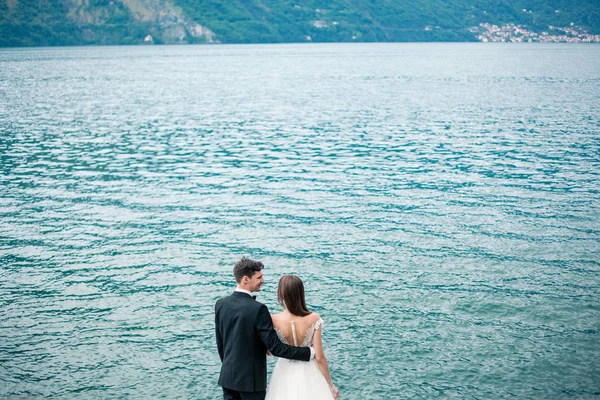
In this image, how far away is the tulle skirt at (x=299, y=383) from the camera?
9.05m

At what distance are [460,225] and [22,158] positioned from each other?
103 ft

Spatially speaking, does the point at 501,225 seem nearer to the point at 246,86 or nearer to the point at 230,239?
the point at 230,239

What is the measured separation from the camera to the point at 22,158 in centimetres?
4462

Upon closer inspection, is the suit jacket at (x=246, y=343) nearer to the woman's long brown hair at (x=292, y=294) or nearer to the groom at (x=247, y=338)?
the groom at (x=247, y=338)

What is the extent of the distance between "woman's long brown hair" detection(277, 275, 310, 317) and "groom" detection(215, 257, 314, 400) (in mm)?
298

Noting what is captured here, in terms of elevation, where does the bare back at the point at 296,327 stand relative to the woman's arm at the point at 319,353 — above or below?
above

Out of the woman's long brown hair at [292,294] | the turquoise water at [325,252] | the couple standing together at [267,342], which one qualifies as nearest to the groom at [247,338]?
the couple standing together at [267,342]

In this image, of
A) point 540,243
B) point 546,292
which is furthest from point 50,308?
point 540,243

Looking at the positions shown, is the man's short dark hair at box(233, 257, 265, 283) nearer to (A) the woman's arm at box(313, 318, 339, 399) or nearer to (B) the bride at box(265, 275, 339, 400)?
(B) the bride at box(265, 275, 339, 400)

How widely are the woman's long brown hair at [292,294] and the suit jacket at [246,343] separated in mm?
298

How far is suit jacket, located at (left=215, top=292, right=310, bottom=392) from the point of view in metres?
8.73

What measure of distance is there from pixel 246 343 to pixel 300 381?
0.95 metres

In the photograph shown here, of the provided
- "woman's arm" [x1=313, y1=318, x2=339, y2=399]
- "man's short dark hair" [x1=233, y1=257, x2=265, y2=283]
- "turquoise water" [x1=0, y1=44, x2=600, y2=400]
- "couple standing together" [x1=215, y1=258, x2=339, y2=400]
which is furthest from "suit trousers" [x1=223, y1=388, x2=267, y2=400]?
"turquoise water" [x1=0, y1=44, x2=600, y2=400]

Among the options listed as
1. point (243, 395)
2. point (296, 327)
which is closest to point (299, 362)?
point (296, 327)
